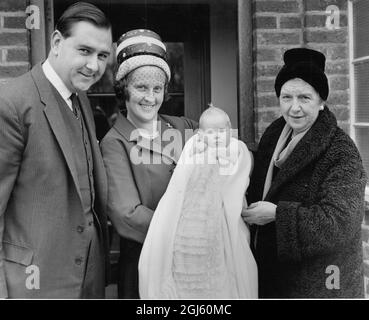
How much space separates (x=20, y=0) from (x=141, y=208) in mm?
1239

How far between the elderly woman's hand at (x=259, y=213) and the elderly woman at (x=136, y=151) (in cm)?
35

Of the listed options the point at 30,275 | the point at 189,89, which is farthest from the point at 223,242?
the point at 189,89

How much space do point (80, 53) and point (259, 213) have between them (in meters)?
0.90

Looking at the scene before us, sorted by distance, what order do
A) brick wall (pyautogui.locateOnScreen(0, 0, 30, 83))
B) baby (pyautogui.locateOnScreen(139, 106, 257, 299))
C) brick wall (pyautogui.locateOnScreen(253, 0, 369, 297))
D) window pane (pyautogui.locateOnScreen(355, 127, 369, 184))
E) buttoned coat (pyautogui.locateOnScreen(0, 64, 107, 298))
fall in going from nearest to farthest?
buttoned coat (pyautogui.locateOnScreen(0, 64, 107, 298)), baby (pyautogui.locateOnScreen(139, 106, 257, 299)), brick wall (pyautogui.locateOnScreen(0, 0, 30, 83)), brick wall (pyautogui.locateOnScreen(253, 0, 369, 297)), window pane (pyautogui.locateOnScreen(355, 127, 369, 184))

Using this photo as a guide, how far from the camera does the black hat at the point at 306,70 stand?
193 cm

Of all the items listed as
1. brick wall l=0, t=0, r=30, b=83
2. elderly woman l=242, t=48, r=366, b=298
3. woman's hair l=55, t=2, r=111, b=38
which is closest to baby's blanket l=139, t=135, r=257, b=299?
elderly woman l=242, t=48, r=366, b=298

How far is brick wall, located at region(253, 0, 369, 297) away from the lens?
2.57 meters

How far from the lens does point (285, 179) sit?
1.92 metres

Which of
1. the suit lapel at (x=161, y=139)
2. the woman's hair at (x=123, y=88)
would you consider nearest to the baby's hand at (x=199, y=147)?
the suit lapel at (x=161, y=139)

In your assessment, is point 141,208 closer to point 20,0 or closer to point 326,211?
point 326,211

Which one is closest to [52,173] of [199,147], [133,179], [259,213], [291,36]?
[133,179]

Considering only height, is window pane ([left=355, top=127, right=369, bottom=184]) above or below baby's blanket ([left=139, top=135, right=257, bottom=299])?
above

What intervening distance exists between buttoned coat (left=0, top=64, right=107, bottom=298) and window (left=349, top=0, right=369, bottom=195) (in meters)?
1.56

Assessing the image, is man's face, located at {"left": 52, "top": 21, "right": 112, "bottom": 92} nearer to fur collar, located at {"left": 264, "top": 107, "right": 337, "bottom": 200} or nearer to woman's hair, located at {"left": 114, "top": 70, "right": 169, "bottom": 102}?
woman's hair, located at {"left": 114, "top": 70, "right": 169, "bottom": 102}
